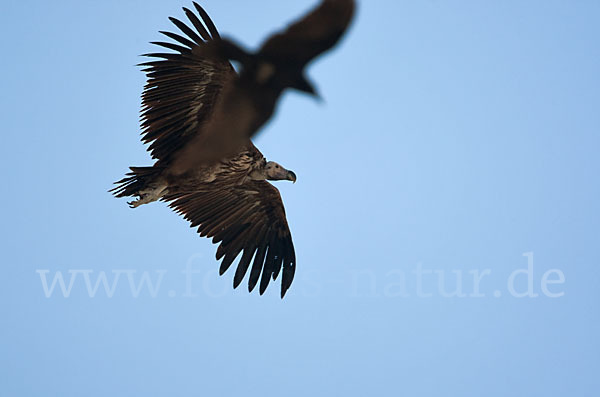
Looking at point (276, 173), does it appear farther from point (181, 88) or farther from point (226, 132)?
point (226, 132)

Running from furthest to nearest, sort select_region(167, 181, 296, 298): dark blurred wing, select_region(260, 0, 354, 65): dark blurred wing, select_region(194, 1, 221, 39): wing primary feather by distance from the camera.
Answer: select_region(167, 181, 296, 298): dark blurred wing, select_region(194, 1, 221, 39): wing primary feather, select_region(260, 0, 354, 65): dark blurred wing

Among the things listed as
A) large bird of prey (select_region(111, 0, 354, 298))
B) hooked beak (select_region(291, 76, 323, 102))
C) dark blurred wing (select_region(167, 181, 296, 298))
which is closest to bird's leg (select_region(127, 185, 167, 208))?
large bird of prey (select_region(111, 0, 354, 298))

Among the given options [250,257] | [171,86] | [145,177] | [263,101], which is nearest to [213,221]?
[250,257]

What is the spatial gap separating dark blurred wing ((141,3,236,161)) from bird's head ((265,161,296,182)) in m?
1.40

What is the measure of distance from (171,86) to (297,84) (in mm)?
4077

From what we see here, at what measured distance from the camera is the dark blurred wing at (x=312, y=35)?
5.67 meters

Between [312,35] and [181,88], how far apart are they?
441cm

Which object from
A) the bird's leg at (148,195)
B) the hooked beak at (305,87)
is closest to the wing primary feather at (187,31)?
the bird's leg at (148,195)

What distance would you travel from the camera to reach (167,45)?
9.70 metres

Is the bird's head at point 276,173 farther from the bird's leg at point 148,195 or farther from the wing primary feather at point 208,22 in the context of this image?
the wing primary feather at point 208,22

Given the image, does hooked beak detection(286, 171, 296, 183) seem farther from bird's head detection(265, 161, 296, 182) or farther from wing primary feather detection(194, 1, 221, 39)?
wing primary feather detection(194, 1, 221, 39)

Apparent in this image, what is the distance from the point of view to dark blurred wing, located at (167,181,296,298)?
11711 millimetres

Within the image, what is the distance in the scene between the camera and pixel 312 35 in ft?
19.0

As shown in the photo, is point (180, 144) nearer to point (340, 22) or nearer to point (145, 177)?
point (145, 177)
